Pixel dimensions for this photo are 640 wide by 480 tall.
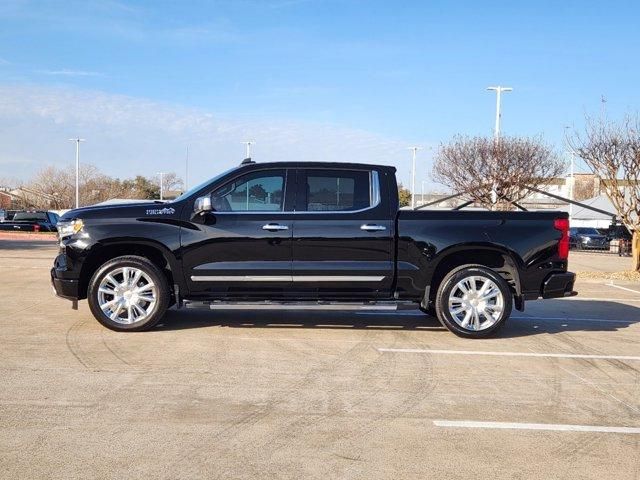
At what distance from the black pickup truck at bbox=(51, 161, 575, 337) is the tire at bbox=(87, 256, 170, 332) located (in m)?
0.01

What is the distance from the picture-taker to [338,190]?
304 inches

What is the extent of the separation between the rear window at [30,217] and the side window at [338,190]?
3316cm

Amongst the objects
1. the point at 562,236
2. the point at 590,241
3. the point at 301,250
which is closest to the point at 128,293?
the point at 301,250

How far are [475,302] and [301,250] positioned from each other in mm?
2147

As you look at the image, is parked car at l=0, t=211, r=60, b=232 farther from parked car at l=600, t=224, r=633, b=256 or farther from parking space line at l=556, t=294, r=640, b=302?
parking space line at l=556, t=294, r=640, b=302

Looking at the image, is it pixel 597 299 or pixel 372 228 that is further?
pixel 597 299

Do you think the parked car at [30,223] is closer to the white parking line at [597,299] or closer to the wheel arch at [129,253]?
the wheel arch at [129,253]

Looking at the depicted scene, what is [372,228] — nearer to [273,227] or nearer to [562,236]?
[273,227]

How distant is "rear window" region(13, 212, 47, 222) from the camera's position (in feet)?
120

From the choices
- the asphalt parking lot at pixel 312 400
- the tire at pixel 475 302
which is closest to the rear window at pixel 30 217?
the asphalt parking lot at pixel 312 400

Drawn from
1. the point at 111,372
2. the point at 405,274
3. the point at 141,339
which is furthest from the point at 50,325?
the point at 405,274

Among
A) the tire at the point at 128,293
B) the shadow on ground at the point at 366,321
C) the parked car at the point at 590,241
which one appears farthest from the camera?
the parked car at the point at 590,241

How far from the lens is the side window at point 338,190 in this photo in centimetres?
764

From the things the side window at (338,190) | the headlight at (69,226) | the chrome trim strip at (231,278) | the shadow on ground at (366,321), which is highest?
the side window at (338,190)
